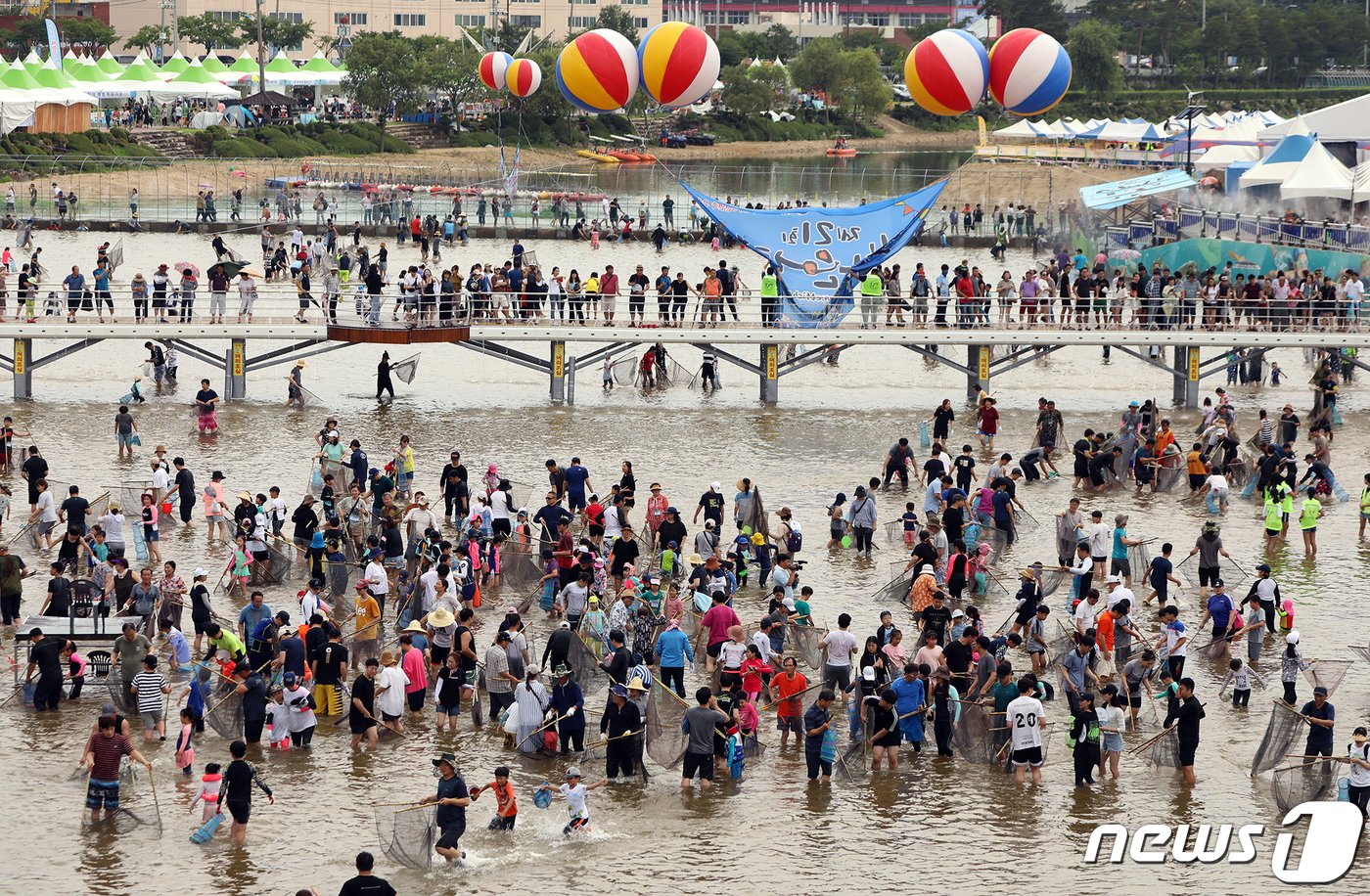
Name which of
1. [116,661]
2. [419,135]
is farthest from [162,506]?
[419,135]

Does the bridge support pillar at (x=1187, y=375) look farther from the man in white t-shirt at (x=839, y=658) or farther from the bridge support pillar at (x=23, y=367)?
the bridge support pillar at (x=23, y=367)

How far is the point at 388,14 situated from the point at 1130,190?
98025 mm

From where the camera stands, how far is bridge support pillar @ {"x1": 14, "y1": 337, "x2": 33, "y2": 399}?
3478cm

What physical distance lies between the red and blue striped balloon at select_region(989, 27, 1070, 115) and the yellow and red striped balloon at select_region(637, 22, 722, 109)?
5508 millimetres

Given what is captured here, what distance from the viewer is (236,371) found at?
35219 mm

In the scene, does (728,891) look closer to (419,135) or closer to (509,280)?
(509,280)

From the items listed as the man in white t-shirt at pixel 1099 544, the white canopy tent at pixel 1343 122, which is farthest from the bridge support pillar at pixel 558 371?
the white canopy tent at pixel 1343 122

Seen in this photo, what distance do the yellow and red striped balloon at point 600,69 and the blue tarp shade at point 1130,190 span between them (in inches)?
521

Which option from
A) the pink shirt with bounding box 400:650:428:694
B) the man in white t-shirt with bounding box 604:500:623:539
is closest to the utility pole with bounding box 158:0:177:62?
the man in white t-shirt with bounding box 604:500:623:539

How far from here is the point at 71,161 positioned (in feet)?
241

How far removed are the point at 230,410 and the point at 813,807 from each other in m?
20.1

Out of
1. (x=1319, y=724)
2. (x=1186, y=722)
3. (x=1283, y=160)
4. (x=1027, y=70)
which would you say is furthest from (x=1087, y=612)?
(x=1283, y=160)

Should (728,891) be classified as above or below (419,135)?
below

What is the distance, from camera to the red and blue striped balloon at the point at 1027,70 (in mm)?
36844
